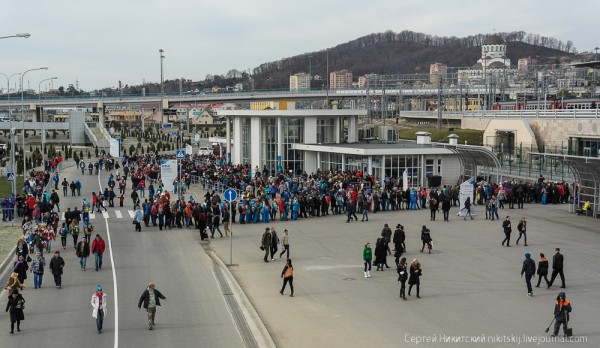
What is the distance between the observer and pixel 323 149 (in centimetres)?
4862

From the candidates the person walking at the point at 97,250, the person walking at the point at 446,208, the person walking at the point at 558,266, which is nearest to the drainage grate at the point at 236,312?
the person walking at the point at 97,250

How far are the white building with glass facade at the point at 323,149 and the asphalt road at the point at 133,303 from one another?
785 inches

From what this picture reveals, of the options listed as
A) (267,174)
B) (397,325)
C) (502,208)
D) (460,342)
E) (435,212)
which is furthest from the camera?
(267,174)

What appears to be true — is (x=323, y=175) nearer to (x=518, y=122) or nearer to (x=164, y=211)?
(x=164, y=211)

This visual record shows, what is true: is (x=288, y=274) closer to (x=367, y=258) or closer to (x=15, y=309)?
(x=367, y=258)

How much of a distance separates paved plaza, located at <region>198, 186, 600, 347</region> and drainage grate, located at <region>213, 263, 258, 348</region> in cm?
50

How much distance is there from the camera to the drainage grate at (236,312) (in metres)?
15.1

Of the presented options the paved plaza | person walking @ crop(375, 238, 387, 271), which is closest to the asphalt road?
the paved plaza

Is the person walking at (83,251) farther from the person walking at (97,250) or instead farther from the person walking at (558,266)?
the person walking at (558,266)

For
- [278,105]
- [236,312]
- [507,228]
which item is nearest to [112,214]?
[507,228]

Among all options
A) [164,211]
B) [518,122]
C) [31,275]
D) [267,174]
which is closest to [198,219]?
[164,211]

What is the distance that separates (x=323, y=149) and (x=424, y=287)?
29182mm

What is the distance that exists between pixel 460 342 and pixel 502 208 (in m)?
22.3

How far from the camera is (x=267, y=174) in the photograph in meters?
50.1
